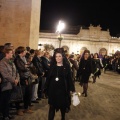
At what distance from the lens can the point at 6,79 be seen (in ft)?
19.6

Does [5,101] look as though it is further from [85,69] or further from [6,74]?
[85,69]

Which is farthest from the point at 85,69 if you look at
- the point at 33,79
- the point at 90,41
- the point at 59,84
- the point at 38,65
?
the point at 90,41

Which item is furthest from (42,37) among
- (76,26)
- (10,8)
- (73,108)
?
(73,108)

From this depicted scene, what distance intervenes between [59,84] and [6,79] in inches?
55.4

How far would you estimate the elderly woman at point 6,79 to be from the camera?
19.4 ft

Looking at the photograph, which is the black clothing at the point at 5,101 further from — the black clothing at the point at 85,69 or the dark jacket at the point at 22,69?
the black clothing at the point at 85,69

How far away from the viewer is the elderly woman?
5914 millimetres

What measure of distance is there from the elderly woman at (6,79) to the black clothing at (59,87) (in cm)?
109

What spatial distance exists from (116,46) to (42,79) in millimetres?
56831

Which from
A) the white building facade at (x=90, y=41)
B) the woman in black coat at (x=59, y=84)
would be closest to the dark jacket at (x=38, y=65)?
the woman in black coat at (x=59, y=84)

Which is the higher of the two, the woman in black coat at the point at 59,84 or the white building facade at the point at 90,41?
the white building facade at the point at 90,41

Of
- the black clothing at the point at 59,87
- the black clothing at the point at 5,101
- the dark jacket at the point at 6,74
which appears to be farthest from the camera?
the black clothing at the point at 5,101

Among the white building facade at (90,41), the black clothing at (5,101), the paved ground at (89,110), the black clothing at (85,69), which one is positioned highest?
the white building facade at (90,41)

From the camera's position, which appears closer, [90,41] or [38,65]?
[38,65]
